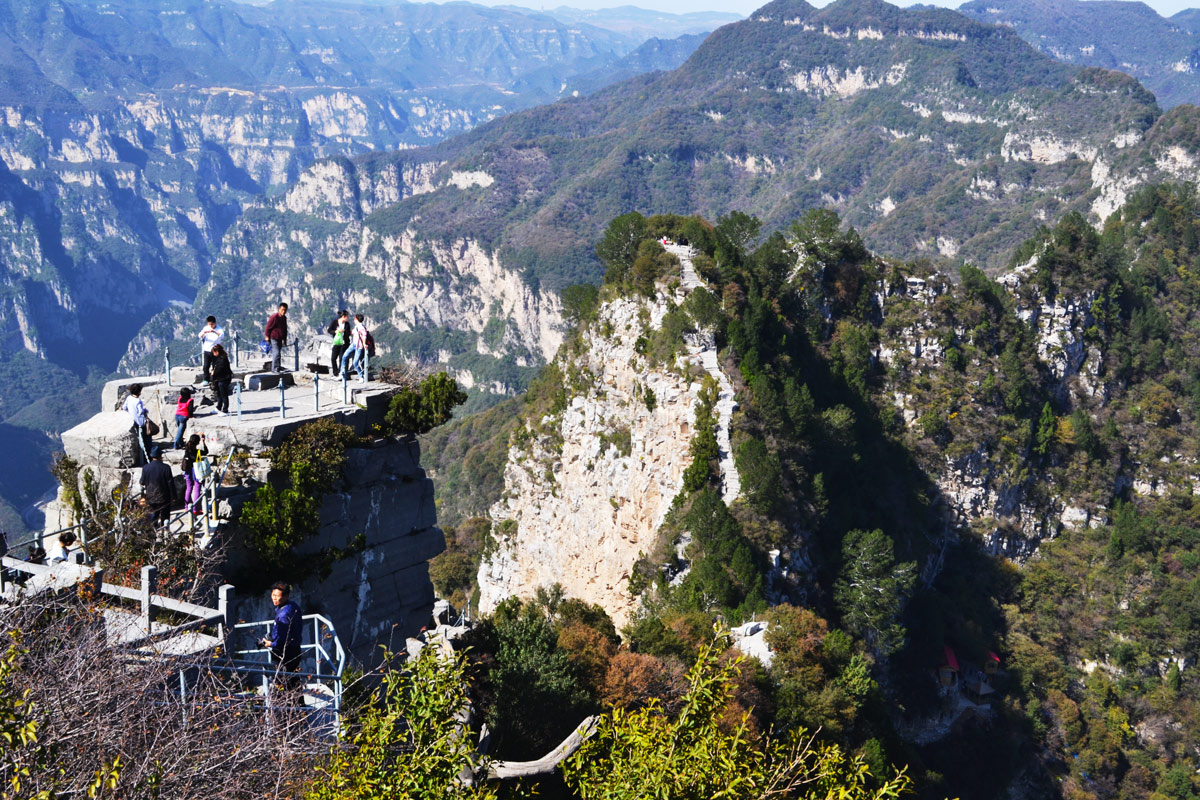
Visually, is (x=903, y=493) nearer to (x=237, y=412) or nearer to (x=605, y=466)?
(x=605, y=466)

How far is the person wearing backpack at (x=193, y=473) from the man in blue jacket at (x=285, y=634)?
8.05ft

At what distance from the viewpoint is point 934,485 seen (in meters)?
65.8

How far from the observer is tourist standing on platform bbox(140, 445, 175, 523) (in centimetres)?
1327

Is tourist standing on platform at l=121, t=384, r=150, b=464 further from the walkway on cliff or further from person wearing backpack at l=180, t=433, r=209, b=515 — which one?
the walkway on cliff

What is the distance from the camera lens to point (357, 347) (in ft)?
58.6

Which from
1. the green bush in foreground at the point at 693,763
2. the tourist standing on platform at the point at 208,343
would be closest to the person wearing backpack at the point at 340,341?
the tourist standing on platform at the point at 208,343

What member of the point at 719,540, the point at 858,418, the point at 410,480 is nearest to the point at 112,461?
the point at 410,480

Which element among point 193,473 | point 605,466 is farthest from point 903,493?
point 193,473

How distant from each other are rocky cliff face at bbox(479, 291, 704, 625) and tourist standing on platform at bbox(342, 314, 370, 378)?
2728 cm

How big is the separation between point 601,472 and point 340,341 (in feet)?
107

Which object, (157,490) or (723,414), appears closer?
(157,490)

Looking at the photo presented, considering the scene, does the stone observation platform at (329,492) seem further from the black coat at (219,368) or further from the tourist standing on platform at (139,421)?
the black coat at (219,368)

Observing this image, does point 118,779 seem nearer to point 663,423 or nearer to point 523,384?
point 663,423

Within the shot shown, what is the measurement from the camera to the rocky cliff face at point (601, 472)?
151ft
